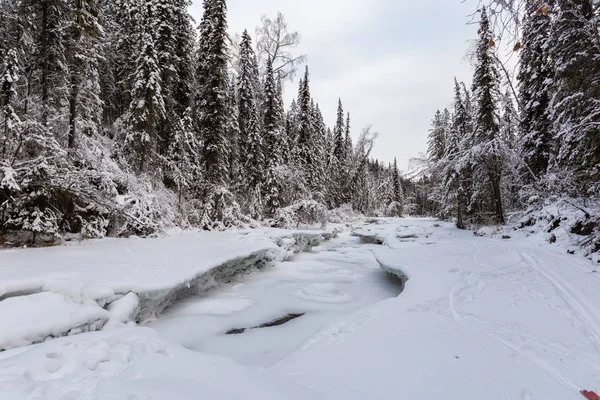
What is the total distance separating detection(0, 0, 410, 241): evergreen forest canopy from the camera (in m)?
7.87

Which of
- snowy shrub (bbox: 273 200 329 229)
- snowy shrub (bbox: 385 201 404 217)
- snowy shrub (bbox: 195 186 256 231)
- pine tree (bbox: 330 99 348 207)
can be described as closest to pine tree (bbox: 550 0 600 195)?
snowy shrub (bbox: 195 186 256 231)

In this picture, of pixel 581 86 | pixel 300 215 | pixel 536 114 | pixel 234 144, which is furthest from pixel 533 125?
pixel 234 144

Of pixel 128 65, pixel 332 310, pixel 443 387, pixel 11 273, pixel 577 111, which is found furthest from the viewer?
pixel 128 65

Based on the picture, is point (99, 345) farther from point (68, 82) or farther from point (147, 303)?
point (68, 82)

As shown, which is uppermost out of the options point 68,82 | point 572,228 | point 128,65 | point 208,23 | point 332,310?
point 208,23

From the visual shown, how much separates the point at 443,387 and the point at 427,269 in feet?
16.4

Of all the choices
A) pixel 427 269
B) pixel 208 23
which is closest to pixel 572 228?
pixel 427 269

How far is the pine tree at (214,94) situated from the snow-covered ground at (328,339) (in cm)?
896

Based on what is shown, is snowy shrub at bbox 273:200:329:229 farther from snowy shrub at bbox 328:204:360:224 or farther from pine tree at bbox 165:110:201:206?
pine tree at bbox 165:110:201:206

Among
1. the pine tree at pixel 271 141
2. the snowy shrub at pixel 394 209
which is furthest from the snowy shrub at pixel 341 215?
the snowy shrub at pixel 394 209

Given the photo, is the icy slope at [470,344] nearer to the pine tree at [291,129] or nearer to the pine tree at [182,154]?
the pine tree at [182,154]

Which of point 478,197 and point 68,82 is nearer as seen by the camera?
point 68,82

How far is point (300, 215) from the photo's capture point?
69.4ft

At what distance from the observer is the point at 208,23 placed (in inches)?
647
